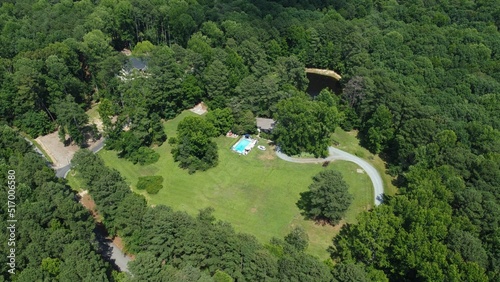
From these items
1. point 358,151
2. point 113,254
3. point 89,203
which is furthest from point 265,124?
point 113,254

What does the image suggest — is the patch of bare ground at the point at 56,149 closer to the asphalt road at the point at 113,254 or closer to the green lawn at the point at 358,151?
the asphalt road at the point at 113,254

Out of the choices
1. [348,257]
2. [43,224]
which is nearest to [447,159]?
[348,257]

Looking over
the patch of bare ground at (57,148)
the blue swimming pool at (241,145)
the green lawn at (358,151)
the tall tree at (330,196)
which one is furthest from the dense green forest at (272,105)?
the tall tree at (330,196)

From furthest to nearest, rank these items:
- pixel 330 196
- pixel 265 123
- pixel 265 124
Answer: pixel 265 123 → pixel 265 124 → pixel 330 196

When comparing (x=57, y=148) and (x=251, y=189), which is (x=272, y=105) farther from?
(x=57, y=148)

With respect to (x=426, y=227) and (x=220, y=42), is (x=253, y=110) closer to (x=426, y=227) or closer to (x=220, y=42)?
(x=220, y=42)

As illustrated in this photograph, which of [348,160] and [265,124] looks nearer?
[348,160]
